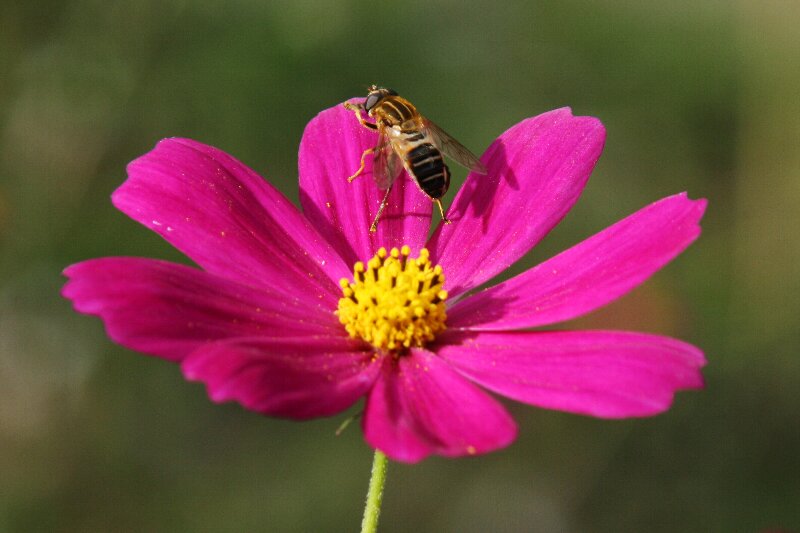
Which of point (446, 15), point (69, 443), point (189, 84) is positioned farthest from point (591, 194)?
point (69, 443)

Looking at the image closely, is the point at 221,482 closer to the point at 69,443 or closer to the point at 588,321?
the point at 69,443

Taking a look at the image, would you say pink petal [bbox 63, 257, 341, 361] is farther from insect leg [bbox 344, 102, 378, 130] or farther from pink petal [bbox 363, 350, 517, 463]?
insect leg [bbox 344, 102, 378, 130]

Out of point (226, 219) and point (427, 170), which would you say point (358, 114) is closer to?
point (427, 170)

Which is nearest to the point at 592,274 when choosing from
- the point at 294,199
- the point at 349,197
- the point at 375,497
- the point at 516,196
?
the point at 516,196

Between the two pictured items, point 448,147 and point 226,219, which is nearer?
point 226,219

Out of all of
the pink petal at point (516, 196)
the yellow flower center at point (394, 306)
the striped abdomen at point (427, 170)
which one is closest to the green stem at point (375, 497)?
the yellow flower center at point (394, 306)

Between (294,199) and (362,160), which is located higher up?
(294,199)

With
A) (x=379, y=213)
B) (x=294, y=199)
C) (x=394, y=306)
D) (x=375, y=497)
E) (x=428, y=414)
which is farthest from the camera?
Answer: (x=294, y=199)

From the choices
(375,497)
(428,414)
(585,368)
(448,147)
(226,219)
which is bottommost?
(375,497)

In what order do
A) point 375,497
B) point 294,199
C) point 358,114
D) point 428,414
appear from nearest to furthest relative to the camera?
point 375,497, point 428,414, point 358,114, point 294,199
